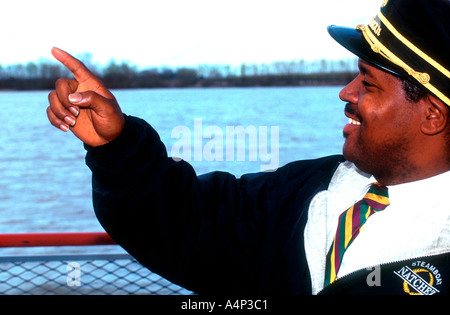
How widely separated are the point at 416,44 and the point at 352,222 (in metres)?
0.45

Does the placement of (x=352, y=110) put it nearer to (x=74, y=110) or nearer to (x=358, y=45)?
A: (x=358, y=45)

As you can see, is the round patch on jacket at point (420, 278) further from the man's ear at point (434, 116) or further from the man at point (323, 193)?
the man's ear at point (434, 116)

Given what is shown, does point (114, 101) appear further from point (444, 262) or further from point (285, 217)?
point (444, 262)

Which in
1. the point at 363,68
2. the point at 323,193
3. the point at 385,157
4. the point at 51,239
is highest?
the point at 363,68

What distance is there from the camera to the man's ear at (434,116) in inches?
49.1

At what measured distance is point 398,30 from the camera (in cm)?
126

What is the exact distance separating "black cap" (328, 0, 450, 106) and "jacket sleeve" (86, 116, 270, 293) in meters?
0.47

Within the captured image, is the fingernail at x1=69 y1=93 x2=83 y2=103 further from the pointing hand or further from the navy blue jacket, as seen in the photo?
the navy blue jacket

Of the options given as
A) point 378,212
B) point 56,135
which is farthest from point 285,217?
point 56,135

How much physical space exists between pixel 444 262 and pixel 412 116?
35 centimetres

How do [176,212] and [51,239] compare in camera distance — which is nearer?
[176,212]

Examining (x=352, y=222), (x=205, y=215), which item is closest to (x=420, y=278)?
(x=352, y=222)

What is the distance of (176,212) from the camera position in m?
1.35
